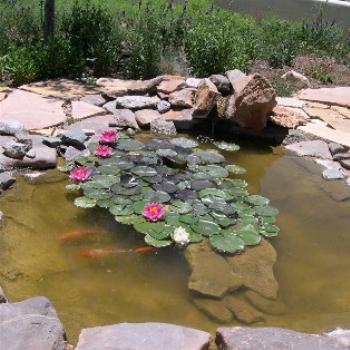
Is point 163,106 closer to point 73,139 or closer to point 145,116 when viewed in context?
point 145,116

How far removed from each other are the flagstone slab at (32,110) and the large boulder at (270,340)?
10.3 ft

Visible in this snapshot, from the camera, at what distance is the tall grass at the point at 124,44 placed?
20.8 feet

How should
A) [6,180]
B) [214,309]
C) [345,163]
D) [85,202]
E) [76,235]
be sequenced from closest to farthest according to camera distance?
[214,309]
[76,235]
[85,202]
[6,180]
[345,163]

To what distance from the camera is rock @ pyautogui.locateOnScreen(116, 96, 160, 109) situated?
576cm

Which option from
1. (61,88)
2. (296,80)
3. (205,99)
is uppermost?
(205,99)

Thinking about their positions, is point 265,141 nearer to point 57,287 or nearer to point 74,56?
point 74,56

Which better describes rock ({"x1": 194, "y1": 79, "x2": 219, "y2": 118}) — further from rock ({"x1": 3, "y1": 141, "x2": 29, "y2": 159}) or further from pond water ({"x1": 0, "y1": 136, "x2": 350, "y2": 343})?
rock ({"x1": 3, "y1": 141, "x2": 29, "y2": 159})

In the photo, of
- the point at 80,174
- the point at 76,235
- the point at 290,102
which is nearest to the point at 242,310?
the point at 76,235

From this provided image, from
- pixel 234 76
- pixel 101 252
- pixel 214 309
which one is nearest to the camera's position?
pixel 214 309

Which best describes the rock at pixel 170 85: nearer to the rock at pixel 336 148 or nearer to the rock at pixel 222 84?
the rock at pixel 222 84

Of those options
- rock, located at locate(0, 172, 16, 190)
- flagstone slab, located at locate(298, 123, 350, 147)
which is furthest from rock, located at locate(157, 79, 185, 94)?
rock, located at locate(0, 172, 16, 190)

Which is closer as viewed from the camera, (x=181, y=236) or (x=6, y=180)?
(x=181, y=236)

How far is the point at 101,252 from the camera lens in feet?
11.7

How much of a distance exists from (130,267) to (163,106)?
2.57 metres
